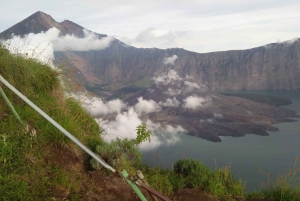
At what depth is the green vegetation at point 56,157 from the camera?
3.97m

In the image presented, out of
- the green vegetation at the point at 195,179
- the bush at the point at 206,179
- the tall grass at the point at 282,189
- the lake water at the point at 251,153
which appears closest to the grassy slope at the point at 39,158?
the green vegetation at the point at 195,179

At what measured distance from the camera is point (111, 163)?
18.1 ft

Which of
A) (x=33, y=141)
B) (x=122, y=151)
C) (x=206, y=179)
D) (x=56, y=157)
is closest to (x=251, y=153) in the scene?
(x=206, y=179)

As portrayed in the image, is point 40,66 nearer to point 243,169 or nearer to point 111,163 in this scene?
point 111,163

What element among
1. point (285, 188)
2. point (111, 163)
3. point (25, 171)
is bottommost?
point (285, 188)

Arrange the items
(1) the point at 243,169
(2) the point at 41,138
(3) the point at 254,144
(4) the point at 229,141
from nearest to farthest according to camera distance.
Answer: (2) the point at 41,138 < (1) the point at 243,169 < (3) the point at 254,144 < (4) the point at 229,141

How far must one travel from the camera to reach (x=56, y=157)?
463cm

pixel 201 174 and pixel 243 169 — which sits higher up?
pixel 201 174

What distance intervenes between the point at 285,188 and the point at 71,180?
4.85 metres

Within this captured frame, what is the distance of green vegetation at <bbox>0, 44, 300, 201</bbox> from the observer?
156 inches

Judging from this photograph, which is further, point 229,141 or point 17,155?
point 229,141

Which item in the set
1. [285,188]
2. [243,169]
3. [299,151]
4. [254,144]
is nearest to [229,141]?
[254,144]

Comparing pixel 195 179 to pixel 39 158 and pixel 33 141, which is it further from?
pixel 33 141

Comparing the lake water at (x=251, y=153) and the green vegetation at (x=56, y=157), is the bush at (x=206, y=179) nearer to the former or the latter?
the green vegetation at (x=56, y=157)
